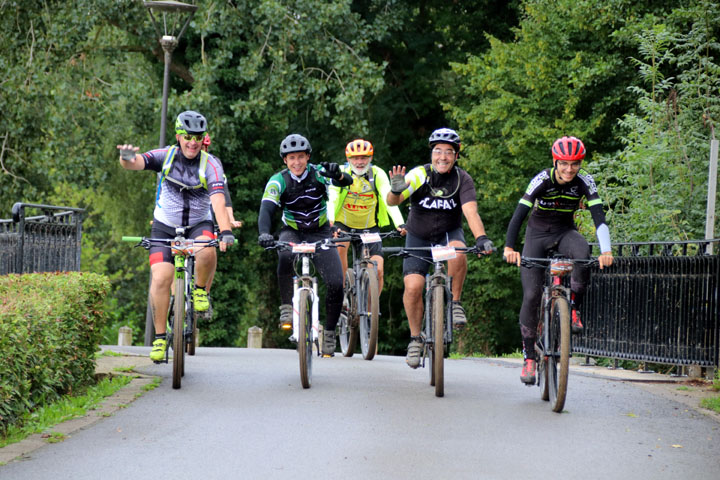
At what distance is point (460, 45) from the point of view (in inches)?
1394

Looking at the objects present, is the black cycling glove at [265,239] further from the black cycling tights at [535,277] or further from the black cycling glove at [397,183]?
the black cycling tights at [535,277]

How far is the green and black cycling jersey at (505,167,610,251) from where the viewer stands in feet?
30.8

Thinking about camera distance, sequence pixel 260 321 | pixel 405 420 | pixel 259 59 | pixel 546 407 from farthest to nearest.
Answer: pixel 260 321 < pixel 259 59 < pixel 546 407 < pixel 405 420

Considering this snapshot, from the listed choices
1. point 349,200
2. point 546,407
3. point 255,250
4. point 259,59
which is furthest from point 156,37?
point 546,407

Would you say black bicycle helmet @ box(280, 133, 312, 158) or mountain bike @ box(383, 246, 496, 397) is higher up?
→ black bicycle helmet @ box(280, 133, 312, 158)

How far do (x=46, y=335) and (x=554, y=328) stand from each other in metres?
3.86

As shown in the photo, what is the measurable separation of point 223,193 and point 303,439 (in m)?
3.28

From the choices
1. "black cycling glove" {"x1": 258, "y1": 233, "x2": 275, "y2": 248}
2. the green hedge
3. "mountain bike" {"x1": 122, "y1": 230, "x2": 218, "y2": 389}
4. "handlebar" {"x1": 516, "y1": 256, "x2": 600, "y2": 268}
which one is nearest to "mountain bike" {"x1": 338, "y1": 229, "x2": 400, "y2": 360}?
"black cycling glove" {"x1": 258, "y1": 233, "x2": 275, "y2": 248}

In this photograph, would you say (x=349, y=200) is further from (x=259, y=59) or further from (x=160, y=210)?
(x=259, y=59)

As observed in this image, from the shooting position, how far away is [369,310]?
499 inches

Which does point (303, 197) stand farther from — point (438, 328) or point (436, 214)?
point (438, 328)

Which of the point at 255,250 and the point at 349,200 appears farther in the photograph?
the point at 255,250

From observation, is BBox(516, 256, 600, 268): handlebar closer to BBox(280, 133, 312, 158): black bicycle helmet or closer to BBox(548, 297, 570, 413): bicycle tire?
BBox(548, 297, 570, 413): bicycle tire

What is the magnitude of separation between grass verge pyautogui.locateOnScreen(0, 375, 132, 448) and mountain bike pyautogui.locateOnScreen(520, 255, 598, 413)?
3560mm
